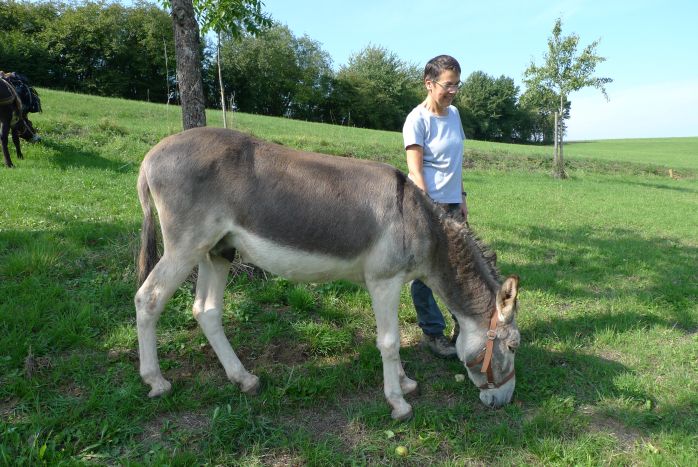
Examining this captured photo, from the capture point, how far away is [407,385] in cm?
379

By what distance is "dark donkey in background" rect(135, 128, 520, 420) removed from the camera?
128 inches

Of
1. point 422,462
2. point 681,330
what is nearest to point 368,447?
point 422,462

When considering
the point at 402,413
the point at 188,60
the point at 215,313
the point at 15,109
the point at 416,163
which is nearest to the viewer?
the point at 402,413

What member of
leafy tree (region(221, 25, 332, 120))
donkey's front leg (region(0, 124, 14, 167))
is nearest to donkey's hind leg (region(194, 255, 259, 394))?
donkey's front leg (region(0, 124, 14, 167))

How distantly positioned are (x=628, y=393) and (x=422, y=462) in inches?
85.7

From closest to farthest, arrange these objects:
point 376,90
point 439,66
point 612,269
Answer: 1. point 439,66
2. point 612,269
3. point 376,90

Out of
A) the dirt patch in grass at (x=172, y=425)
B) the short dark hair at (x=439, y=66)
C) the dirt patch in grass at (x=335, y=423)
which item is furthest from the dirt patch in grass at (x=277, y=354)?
the short dark hair at (x=439, y=66)

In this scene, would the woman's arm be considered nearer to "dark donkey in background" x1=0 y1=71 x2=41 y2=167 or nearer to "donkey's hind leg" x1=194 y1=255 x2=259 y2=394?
"donkey's hind leg" x1=194 y1=255 x2=259 y2=394

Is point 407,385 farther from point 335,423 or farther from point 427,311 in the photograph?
point 427,311

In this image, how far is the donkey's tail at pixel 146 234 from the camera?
138 inches

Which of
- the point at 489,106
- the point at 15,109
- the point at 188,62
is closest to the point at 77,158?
the point at 15,109

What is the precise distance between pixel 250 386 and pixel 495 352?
200 centimetres

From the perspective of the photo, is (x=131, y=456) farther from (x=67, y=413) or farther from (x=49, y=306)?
(x=49, y=306)

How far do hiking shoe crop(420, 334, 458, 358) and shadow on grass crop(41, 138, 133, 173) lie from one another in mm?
9121
